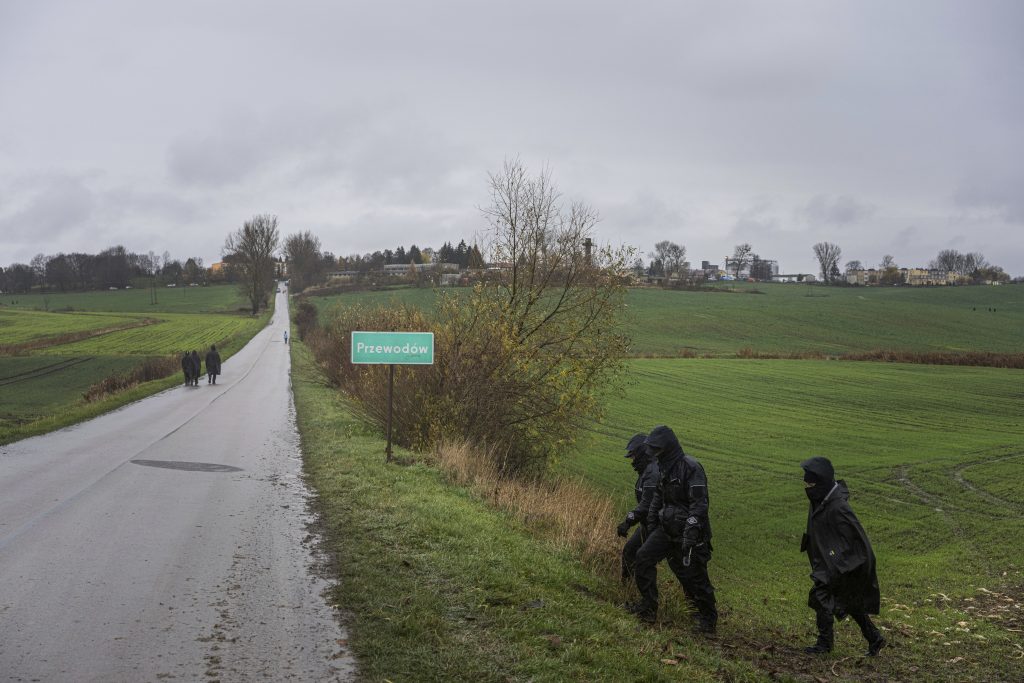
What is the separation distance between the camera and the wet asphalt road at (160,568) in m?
5.68

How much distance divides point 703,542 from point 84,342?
68.5m

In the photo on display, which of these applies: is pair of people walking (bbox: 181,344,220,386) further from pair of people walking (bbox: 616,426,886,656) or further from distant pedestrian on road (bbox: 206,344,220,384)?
pair of people walking (bbox: 616,426,886,656)

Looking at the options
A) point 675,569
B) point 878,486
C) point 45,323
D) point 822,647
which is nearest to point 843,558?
point 822,647

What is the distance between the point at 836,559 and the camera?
7777mm

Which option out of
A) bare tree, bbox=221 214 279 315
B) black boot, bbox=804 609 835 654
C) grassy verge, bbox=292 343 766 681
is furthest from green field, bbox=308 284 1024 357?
black boot, bbox=804 609 835 654

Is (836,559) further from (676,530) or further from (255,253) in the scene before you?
(255,253)

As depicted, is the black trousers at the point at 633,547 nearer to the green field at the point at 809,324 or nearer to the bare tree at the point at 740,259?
the green field at the point at 809,324

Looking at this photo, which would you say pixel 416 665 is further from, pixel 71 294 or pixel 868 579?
pixel 71 294

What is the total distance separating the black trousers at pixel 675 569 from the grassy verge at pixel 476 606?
0.36 m

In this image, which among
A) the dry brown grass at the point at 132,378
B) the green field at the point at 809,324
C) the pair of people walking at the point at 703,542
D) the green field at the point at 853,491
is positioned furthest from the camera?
the green field at the point at 809,324

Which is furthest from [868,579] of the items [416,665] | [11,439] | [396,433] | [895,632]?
[11,439]

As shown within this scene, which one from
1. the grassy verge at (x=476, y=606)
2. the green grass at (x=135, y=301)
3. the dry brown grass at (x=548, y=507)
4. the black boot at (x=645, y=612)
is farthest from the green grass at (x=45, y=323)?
the black boot at (x=645, y=612)

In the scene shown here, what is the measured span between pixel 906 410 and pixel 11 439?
33.8m

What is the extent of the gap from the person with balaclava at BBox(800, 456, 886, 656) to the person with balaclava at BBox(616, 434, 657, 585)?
5.04 ft
